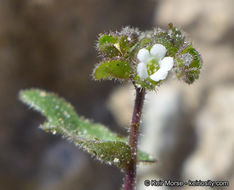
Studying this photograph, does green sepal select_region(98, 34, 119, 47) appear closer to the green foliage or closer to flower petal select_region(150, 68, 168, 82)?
flower petal select_region(150, 68, 168, 82)

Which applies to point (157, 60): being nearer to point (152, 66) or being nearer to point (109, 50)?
point (152, 66)

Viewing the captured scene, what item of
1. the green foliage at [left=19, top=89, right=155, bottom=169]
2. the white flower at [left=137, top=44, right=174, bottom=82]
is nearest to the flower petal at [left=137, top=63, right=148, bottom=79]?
the white flower at [left=137, top=44, right=174, bottom=82]

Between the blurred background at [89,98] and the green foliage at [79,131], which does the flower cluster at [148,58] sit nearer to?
the green foliage at [79,131]

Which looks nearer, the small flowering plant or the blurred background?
the small flowering plant

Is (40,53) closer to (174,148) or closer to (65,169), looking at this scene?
(65,169)

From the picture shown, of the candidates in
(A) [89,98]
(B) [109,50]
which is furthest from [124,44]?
(A) [89,98]

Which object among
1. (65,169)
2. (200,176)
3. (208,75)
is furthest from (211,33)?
(65,169)

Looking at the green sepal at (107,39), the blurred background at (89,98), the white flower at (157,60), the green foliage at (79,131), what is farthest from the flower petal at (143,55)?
the blurred background at (89,98)
